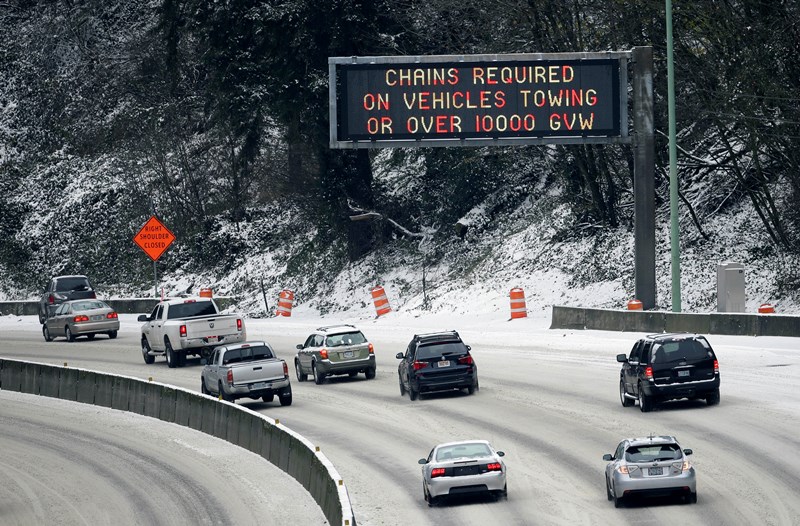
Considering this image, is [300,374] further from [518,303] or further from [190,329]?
[518,303]

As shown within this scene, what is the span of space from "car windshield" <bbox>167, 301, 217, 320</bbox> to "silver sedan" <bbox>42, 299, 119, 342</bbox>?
1011 cm

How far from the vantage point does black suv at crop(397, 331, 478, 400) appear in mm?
29359

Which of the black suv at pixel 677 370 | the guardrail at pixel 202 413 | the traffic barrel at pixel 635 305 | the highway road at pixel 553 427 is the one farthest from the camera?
the traffic barrel at pixel 635 305

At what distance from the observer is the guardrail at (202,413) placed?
20.0 metres

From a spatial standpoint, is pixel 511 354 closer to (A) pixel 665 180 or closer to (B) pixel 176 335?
(B) pixel 176 335

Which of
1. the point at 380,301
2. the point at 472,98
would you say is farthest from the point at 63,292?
the point at 472,98

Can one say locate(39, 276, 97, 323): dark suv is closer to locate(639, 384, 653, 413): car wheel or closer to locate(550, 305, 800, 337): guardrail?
locate(550, 305, 800, 337): guardrail

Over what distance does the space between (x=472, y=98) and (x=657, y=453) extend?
71.1ft

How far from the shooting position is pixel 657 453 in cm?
1825

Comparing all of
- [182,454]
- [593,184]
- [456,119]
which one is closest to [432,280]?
[593,184]

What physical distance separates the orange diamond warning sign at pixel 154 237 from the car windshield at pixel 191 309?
13.7 meters

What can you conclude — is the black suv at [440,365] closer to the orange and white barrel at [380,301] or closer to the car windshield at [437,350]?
the car windshield at [437,350]

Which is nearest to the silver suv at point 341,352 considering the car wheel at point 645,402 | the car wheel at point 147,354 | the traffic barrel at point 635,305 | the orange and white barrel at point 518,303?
the car wheel at point 147,354

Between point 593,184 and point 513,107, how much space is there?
41.3 feet
